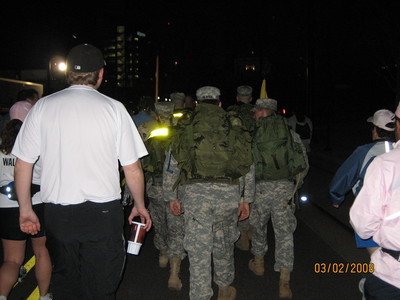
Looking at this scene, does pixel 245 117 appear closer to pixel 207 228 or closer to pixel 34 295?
pixel 207 228

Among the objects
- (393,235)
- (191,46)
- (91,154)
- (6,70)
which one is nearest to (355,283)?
(393,235)

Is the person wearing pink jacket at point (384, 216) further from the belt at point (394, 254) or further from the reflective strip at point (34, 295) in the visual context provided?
the reflective strip at point (34, 295)

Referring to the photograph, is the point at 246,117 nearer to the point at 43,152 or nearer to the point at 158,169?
the point at 158,169

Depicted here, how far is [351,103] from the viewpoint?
52.1 metres

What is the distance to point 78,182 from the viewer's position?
2887mm

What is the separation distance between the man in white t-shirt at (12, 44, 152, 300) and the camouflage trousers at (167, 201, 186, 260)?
212 centimetres

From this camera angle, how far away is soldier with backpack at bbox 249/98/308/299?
16.1ft

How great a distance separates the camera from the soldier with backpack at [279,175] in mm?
4922

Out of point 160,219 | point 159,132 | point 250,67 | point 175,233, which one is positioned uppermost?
point 250,67

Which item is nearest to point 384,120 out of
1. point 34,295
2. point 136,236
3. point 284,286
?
point 284,286

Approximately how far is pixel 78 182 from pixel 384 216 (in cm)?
186

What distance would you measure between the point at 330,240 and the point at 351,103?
159ft

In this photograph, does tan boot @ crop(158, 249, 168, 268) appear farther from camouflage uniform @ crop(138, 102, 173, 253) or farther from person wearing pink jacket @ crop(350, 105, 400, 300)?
person wearing pink jacket @ crop(350, 105, 400, 300)

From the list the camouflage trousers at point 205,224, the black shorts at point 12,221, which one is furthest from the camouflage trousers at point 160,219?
the black shorts at point 12,221
